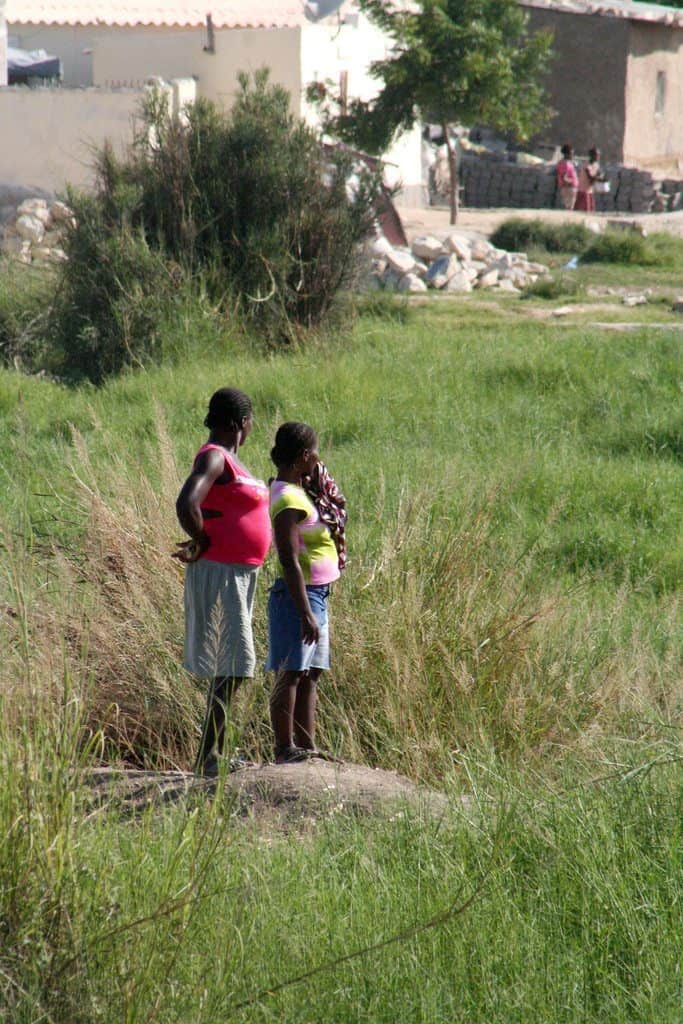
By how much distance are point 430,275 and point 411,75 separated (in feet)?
20.8

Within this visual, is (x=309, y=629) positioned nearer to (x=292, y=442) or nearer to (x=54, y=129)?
(x=292, y=442)

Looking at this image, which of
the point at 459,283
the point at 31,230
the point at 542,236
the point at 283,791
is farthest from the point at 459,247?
the point at 283,791

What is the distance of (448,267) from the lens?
17.6 metres

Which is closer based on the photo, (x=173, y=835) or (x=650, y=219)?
(x=173, y=835)

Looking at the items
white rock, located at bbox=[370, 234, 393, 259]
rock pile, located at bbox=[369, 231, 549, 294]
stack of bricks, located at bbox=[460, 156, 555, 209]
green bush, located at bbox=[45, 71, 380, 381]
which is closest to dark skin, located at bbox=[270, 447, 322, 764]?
green bush, located at bbox=[45, 71, 380, 381]

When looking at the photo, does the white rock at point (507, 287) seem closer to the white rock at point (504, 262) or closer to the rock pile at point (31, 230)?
the white rock at point (504, 262)

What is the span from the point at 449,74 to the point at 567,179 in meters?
5.25

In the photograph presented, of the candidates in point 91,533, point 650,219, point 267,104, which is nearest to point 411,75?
point 650,219

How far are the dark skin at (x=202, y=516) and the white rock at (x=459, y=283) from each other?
13189 millimetres

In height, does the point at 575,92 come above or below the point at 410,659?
above

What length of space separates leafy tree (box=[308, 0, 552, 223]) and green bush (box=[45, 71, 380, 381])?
10349 millimetres

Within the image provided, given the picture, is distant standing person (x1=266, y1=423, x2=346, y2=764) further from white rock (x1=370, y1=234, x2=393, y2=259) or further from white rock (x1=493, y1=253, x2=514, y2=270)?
white rock (x1=493, y1=253, x2=514, y2=270)

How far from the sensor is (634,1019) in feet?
9.51

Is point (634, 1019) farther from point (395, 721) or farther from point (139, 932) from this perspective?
point (395, 721)
